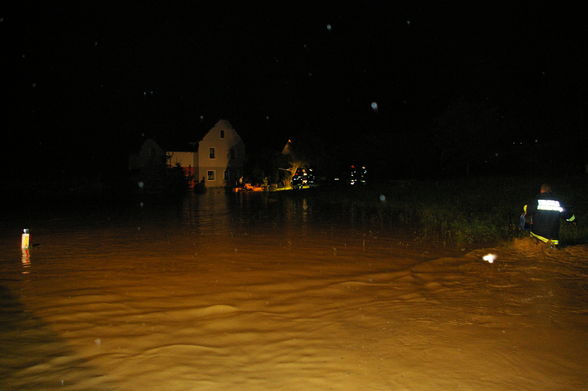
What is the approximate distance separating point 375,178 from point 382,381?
4162 cm

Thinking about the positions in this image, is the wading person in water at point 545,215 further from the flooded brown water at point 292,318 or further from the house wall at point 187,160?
the house wall at point 187,160

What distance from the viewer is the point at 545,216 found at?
37.6ft

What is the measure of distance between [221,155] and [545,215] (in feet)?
158

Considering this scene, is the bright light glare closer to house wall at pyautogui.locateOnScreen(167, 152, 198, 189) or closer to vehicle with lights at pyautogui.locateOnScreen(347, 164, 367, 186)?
vehicle with lights at pyautogui.locateOnScreen(347, 164, 367, 186)

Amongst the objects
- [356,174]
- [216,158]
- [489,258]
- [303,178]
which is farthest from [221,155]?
[489,258]

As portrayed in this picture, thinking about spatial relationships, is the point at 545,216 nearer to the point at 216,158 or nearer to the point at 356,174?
the point at 356,174

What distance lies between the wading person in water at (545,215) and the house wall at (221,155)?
46.5 m

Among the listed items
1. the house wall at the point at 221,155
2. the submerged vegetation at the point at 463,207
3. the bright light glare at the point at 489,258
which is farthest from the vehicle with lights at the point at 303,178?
the bright light glare at the point at 489,258

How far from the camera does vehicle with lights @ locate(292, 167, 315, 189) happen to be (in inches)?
2009

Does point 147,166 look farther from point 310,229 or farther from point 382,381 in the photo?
point 382,381

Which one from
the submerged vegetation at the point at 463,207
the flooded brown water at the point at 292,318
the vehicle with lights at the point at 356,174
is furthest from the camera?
the vehicle with lights at the point at 356,174

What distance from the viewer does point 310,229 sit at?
18.0 meters

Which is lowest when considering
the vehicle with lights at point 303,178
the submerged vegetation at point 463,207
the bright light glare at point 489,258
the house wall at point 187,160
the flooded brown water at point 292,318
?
the flooded brown water at point 292,318

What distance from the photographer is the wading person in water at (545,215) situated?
11203 mm
